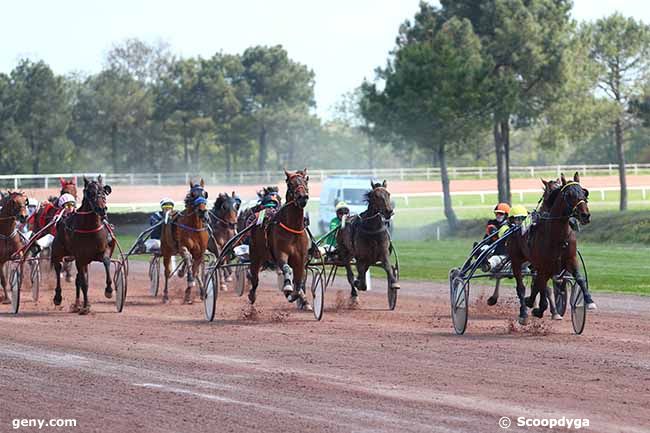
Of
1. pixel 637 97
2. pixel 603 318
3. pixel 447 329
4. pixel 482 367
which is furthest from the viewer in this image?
pixel 637 97

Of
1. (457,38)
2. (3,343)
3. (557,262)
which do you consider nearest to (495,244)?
(557,262)

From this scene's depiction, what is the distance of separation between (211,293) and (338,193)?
22557mm

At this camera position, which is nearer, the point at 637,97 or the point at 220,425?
the point at 220,425

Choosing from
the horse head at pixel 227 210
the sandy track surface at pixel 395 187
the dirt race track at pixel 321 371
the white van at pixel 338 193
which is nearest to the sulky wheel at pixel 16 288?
the dirt race track at pixel 321 371

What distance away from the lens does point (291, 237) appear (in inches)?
586

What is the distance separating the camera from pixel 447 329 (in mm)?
13984

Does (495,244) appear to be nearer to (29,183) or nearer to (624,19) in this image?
(624,19)

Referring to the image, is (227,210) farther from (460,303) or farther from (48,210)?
(460,303)

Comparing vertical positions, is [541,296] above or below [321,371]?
above

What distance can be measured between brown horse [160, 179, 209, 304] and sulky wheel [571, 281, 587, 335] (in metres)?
6.98

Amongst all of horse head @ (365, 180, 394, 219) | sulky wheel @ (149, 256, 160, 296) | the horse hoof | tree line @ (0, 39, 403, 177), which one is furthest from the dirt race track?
tree line @ (0, 39, 403, 177)

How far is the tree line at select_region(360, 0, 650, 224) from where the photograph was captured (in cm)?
3978

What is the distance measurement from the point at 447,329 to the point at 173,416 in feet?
20.3

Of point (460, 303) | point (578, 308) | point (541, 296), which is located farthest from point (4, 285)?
point (578, 308)
